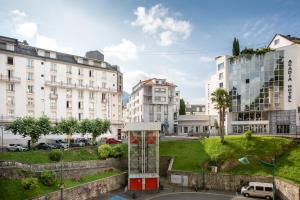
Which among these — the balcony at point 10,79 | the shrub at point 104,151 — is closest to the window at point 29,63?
the balcony at point 10,79

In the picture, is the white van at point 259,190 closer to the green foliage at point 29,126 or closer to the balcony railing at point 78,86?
the green foliage at point 29,126

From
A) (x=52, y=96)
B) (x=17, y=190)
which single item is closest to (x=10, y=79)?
(x=52, y=96)

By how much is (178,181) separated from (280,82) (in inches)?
1556

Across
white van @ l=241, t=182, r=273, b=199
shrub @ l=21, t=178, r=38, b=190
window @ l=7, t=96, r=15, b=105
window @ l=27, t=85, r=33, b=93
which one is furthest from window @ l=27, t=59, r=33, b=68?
white van @ l=241, t=182, r=273, b=199

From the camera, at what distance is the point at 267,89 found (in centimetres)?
6838

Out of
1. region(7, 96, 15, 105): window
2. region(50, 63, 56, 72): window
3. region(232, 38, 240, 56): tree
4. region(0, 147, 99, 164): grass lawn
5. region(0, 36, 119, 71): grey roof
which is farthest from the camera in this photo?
region(232, 38, 240, 56): tree

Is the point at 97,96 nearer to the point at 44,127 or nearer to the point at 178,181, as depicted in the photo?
the point at 44,127

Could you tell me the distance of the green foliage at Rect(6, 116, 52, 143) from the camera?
162 ft

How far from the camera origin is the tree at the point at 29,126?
1948 inches

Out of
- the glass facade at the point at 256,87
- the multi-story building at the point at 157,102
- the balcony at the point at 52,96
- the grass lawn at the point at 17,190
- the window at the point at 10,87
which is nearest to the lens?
the grass lawn at the point at 17,190

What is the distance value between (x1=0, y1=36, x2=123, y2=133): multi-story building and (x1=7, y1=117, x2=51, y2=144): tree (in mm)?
12090

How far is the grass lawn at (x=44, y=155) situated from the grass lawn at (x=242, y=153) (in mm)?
15563

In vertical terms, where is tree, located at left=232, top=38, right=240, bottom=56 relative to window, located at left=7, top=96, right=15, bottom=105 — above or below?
above

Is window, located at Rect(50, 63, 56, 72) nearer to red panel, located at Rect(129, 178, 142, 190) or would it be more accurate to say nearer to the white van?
red panel, located at Rect(129, 178, 142, 190)
